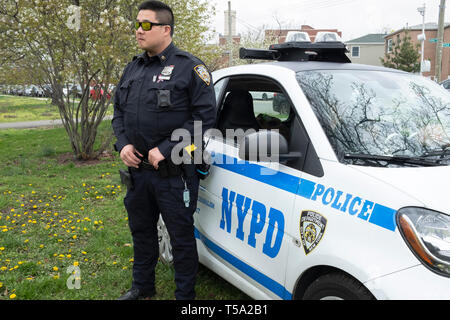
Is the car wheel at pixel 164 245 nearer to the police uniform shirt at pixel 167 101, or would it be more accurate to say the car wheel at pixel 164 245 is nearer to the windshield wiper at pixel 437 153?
the police uniform shirt at pixel 167 101

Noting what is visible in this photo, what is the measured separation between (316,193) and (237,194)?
2.20ft

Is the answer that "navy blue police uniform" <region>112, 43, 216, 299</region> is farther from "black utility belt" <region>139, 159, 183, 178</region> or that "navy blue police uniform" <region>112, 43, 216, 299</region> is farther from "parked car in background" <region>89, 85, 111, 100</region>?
"parked car in background" <region>89, 85, 111, 100</region>

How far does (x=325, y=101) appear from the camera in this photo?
7.66 feet

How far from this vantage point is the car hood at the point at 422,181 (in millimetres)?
1710

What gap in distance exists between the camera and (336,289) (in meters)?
1.86

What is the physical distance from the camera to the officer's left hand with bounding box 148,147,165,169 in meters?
2.62

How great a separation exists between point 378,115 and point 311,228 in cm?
82

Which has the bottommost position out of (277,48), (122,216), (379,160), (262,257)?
(122,216)

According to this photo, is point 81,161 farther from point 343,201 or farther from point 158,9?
point 343,201

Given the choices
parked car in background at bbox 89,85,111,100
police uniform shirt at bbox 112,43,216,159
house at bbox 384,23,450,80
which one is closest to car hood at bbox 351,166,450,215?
police uniform shirt at bbox 112,43,216,159
